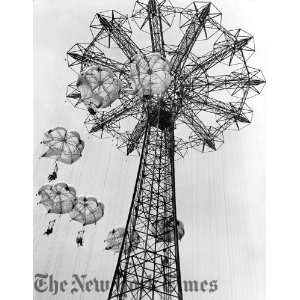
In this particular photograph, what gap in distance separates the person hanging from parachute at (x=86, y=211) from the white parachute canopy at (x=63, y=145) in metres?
1.59

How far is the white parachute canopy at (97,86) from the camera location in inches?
698

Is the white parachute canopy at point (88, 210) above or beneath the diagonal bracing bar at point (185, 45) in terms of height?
beneath

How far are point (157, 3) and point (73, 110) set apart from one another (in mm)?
4984

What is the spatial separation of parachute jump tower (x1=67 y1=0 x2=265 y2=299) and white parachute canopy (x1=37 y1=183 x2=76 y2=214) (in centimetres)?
238

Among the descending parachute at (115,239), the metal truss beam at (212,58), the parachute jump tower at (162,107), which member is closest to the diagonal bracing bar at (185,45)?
the parachute jump tower at (162,107)

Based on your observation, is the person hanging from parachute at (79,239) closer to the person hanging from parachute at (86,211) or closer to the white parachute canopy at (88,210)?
the person hanging from parachute at (86,211)

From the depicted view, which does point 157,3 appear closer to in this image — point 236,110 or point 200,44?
point 200,44

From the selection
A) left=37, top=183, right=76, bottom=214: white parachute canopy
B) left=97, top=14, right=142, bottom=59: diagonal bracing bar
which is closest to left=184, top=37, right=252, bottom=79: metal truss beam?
left=97, top=14, right=142, bottom=59: diagonal bracing bar

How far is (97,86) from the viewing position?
17750 millimetres

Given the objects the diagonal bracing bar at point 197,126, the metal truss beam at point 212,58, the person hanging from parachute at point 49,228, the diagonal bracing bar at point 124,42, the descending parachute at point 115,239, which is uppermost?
the diagonal bracing bar at point 124,42

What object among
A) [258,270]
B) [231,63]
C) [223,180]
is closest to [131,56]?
[231,63]

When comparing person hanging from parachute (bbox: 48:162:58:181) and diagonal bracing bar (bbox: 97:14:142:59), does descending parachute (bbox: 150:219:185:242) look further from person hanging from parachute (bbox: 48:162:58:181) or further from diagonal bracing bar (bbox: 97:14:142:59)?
diagonal bracing bar (bbox: 97:14:142:59)

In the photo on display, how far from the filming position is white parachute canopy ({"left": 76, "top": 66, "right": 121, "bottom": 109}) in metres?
17.7

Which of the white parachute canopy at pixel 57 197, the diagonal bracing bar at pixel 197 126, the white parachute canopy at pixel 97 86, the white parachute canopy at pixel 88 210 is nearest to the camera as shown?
the white parachute canopy at pixel 97 86
